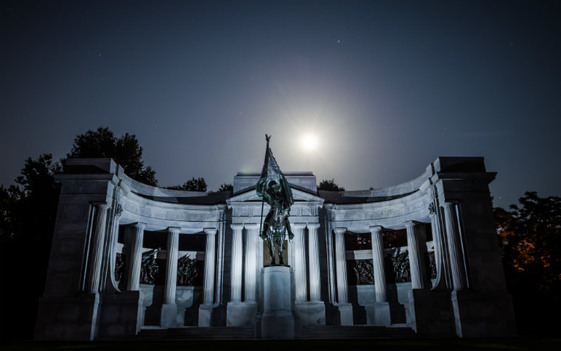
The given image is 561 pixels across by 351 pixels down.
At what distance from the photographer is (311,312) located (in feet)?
114

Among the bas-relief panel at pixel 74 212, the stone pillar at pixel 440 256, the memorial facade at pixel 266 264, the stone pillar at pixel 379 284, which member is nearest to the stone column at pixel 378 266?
the stone pillar at pixel 379 284

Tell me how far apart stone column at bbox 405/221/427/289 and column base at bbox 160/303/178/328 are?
68.3 feet

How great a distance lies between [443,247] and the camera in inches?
1120

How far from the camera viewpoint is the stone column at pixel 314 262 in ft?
117

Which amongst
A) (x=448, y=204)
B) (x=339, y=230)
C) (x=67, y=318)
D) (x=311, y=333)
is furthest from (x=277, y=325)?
(x=339, y=230)

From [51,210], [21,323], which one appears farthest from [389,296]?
[51,210]

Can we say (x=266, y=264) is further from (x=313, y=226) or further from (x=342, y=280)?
(x=342, y=280)

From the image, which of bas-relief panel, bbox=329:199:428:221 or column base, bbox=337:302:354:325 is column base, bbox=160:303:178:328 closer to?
column base, bbox=337:302:354:325

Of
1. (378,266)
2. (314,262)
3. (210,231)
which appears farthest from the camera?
(210,231)

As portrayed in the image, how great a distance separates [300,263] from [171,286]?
1160 centimetres

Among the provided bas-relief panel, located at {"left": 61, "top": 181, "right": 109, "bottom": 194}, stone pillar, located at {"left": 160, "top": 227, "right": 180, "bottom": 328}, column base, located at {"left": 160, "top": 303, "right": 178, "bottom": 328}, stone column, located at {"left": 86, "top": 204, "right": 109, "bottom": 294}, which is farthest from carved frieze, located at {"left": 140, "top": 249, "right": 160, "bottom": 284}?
bas-relief panel, located at {"left": 61, "top": 181, "right": 109, "bottom": 194}

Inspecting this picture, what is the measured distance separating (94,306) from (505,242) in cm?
3402

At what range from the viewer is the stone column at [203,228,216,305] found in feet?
118

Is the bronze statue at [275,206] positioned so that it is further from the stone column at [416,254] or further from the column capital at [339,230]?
the stone column at [416,254]
